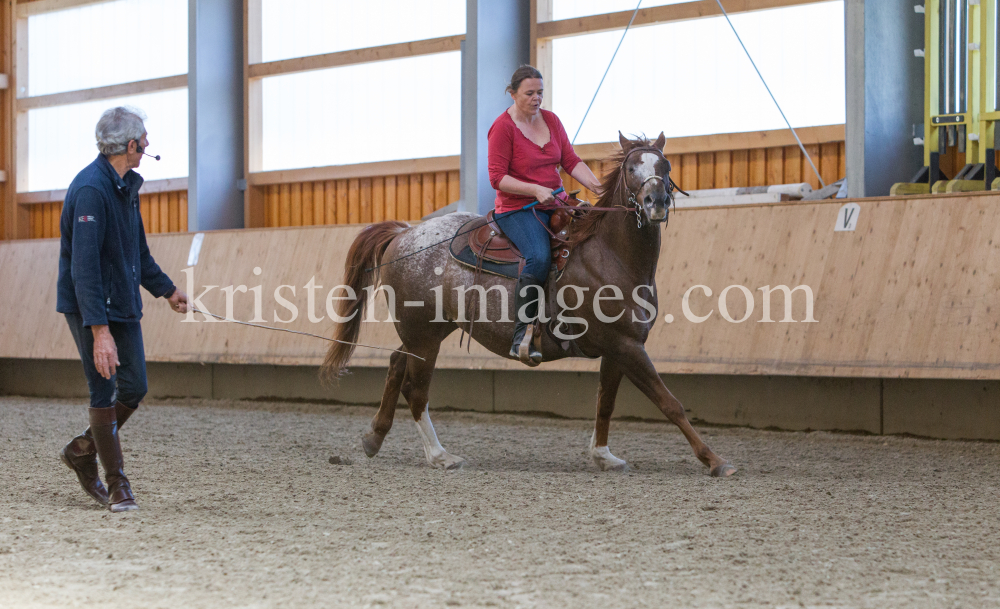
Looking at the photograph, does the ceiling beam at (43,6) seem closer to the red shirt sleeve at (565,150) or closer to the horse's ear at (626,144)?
the red shirt sleeve at (565,150)

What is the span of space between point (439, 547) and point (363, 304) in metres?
2.85

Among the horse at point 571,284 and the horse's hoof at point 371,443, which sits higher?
the horse at point 571,284

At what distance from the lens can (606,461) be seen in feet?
17.7

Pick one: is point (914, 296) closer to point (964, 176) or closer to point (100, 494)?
point (964, 176)

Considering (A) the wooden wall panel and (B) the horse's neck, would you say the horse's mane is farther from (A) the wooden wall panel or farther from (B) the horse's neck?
(A) the wooden wall panel

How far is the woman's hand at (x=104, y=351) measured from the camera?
3.77m

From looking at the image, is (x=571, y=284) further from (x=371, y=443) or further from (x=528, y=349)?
(x=371, y=443)

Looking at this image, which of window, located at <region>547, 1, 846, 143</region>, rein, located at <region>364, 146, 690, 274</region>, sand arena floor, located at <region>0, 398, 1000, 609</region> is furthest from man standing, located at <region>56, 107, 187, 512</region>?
window, located at <region>547, 1, 846, 143</region>

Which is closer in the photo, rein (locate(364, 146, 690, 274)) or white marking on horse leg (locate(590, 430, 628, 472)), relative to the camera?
rein (locate(364, 146, 690, 274))

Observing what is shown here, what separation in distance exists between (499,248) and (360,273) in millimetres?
1161

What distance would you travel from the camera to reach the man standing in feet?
12.5

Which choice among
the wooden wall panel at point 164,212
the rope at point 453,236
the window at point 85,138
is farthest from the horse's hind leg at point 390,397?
the window at point 85,138

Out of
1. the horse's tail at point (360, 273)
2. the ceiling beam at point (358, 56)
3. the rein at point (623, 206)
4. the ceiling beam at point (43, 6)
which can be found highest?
the ceiling beam at point (43, 6)

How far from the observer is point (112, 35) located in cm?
1300
